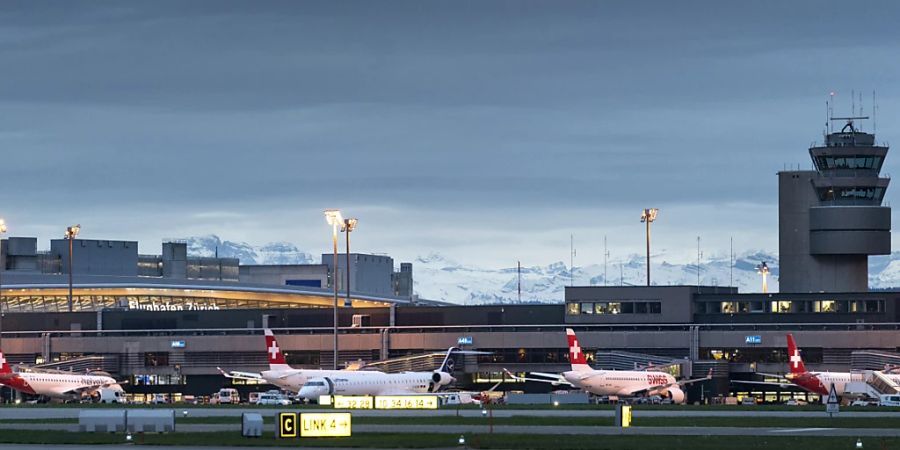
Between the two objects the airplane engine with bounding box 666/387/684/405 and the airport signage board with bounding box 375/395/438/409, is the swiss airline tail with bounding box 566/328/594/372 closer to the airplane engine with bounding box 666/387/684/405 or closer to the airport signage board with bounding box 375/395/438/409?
the airplane engine with bounding box 666/387/684/405

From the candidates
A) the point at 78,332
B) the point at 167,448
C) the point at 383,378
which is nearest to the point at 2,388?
the point at 78,332

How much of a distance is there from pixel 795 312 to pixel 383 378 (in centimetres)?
5800

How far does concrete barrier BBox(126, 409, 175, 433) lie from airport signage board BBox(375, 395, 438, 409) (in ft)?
122

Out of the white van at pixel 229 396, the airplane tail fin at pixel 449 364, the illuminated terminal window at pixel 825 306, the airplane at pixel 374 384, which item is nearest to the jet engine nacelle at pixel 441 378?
the airplane at pixel 374 384

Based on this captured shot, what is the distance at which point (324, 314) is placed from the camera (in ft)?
593

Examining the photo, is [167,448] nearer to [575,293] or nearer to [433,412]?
[433,412]

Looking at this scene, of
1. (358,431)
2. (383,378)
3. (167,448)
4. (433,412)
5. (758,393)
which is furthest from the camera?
(758,393)

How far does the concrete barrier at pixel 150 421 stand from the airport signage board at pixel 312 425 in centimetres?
587

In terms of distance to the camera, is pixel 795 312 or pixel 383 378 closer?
pixel 383 378

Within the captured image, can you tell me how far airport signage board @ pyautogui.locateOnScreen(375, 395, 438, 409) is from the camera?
114 metres

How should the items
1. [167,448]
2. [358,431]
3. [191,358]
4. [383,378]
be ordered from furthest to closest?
[191,358], [383,378], [358,431], [167,448]

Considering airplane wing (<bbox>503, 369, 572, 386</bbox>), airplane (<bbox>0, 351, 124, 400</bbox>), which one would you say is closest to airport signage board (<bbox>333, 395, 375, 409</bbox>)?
airplane wing (<bbox>503, 369, 572, 386</bbox>)

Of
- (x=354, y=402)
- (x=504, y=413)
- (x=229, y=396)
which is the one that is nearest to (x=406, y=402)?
(x=354, y=402)

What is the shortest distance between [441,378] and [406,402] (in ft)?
86.5
